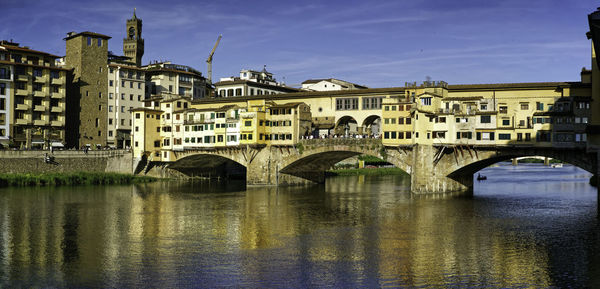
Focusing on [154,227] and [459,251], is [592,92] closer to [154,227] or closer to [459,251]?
[459,251]

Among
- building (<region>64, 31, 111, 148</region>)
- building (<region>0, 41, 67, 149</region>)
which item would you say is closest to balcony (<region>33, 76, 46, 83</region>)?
building (<region>0, 41, 67, 149</region>)

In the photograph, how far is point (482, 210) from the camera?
5691 cm

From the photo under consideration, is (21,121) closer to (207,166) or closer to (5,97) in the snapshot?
(5,97)

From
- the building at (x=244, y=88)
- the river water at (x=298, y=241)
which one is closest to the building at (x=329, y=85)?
the building at (x=244, y=88)

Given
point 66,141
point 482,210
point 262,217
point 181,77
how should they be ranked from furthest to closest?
point 181,77
point 66,141
point 482,210
point 262,217

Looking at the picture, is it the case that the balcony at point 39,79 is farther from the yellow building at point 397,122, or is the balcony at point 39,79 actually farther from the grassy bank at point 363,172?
the yellow building at point 397,122

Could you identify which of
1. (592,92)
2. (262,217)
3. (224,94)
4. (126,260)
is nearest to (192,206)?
(262,217)

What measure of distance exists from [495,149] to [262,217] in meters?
31.1

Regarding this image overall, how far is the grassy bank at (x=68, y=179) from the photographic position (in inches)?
3260

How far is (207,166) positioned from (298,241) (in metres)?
65.9

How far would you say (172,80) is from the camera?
11825cm

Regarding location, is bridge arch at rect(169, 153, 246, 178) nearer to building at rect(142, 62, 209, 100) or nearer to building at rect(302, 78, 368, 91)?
building at rect(142, 62, 209, 100)

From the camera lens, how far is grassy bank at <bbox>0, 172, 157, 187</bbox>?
8281cm

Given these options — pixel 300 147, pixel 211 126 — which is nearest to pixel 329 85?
pixel 211 126
